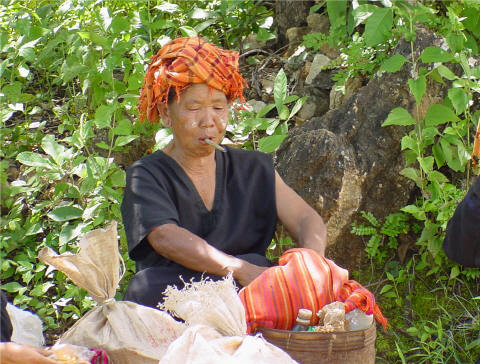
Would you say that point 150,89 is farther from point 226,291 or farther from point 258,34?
point 258,34

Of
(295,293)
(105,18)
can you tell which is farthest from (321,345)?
(105,18)

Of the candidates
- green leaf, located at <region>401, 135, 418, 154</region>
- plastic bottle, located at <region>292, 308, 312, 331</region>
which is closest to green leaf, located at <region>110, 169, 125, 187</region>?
green leaf, located at <region>401, 135, 418, 154</region>

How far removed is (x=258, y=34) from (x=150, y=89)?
6.70 feet

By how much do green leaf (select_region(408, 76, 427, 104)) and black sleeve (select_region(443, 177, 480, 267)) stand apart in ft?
3.62

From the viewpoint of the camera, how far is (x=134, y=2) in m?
4.71

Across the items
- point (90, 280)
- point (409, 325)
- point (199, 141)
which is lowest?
point (409, 325)

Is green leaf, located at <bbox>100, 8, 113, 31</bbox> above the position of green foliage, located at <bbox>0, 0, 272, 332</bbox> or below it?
above

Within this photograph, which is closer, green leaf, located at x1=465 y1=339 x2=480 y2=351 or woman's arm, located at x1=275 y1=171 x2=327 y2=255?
woman's arm, located at x1=275 y1=171 x2=327 y2=255

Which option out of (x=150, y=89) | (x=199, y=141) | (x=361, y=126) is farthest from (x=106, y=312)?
(x=361, y=126)

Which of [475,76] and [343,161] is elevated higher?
[475,76]

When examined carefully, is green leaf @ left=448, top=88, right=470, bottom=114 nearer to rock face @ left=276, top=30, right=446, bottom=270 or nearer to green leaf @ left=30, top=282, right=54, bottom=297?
rock face @ left=276, top=30, right=446, bottom=270

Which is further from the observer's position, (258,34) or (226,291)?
(258,34)

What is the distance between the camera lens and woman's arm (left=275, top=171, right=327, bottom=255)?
9.56ft

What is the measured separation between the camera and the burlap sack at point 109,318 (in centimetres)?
234
